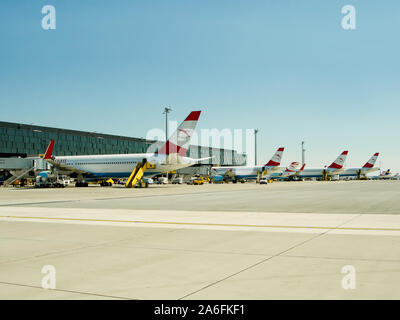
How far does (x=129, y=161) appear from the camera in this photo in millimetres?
59375

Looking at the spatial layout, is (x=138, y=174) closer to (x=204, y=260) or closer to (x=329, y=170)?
(x=204, y=260)

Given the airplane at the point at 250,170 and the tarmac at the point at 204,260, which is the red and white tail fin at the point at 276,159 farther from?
the tarmac at the point at 204,260

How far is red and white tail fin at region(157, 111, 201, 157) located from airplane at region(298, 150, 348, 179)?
7401 centimetres

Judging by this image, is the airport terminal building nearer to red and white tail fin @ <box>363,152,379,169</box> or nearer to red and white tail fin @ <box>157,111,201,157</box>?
red and white tail fin @ <box>157,111,201,157</box>

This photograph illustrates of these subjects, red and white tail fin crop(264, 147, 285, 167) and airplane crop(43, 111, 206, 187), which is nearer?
airplane crop(43, 111, 206, 187)

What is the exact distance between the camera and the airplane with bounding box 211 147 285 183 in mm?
96562

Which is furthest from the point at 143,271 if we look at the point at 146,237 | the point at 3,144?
the point at 3,144

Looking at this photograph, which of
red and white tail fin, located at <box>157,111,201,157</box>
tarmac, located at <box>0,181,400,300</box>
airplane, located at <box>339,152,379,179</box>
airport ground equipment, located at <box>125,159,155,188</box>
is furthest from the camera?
airplane, located at <box>339,152,379,179</box>

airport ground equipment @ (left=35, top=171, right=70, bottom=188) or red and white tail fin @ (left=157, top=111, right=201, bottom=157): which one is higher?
red and white tail fin @ (left=157, top=111, right=201, bottom=157)

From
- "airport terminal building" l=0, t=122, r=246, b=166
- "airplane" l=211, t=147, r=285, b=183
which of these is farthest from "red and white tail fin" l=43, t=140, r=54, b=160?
"airplane" l=211, t=147, r=285, b=183

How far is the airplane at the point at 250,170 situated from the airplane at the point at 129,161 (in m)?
40.4

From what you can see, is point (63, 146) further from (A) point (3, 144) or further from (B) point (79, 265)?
(B) point (79, 265)
